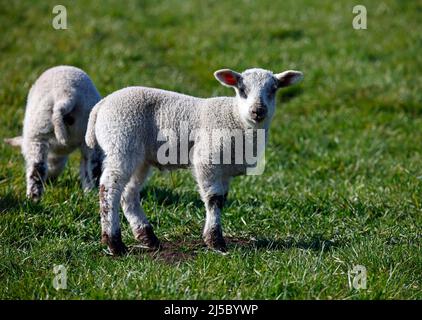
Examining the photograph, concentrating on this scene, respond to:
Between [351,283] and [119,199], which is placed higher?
[119,199]

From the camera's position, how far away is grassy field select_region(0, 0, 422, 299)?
5.46m

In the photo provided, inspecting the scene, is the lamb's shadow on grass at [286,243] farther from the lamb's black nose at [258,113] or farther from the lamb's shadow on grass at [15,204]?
the lamb's shadow on grass at [15,204]

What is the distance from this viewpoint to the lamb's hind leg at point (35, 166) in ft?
24.8

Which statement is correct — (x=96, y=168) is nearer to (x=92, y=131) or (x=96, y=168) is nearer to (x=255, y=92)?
(x=92, y=131)

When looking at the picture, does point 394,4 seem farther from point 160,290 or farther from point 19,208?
point 160,290

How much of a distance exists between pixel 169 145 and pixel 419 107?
615cm

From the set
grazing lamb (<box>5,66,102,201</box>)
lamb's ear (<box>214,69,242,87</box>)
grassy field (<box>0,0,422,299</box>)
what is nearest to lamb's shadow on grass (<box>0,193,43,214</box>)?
grassy field (<box>0,0,422,299</box>)

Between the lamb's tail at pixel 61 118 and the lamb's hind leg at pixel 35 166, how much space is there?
374 millimetres

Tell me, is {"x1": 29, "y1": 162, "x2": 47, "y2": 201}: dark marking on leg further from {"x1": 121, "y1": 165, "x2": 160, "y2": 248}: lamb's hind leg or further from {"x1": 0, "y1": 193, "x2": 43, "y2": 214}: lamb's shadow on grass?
{"x1": 121, "y1": 165, "x2": 160, "y2": 248}: lamb's hind leg

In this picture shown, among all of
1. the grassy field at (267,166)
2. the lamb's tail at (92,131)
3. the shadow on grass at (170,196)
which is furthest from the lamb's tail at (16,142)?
the lamb's tail at (92,131)

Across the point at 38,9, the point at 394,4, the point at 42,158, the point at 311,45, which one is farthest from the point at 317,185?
the point at 38,9

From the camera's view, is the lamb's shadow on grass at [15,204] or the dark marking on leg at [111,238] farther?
the lamb's shadow on grass at [15,204]

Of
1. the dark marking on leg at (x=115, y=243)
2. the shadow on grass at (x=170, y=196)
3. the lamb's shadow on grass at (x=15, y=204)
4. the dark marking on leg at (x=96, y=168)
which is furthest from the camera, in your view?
the shadow on grass at (x=170, y=196)

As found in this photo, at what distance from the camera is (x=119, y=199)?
6176 mm
